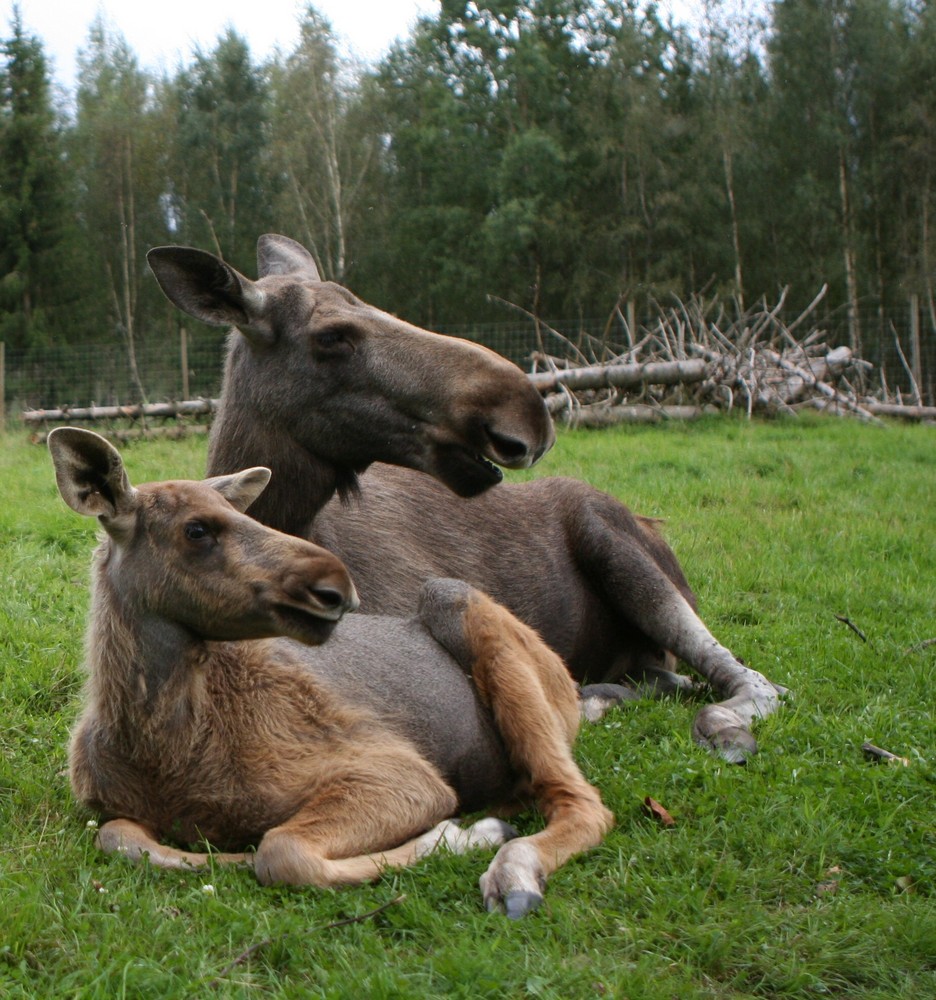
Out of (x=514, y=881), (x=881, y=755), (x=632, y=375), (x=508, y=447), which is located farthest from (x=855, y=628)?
(x=632, y=375)

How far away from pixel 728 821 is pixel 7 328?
38.1 meters

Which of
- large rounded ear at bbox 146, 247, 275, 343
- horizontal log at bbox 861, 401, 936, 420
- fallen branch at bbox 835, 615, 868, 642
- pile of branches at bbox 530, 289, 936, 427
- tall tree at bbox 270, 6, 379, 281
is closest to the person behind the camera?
large rounded ear at bbox 146, 247, 275, 343

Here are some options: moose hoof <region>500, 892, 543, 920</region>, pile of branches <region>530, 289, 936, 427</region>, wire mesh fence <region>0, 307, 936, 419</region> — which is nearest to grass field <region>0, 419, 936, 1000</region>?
moose hoof <region>500, 892, 543, 920</region>

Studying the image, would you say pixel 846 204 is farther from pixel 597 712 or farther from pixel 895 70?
pixel 597 712

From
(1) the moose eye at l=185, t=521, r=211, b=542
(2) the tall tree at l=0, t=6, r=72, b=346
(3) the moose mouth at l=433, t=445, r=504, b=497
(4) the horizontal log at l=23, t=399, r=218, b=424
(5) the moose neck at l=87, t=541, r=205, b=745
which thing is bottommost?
(4) the horizontal log at l=23, t=399, r=218, b=424

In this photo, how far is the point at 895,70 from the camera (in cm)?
3672

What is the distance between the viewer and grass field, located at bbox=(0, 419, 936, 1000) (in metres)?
3.16

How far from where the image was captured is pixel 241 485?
4.58 m

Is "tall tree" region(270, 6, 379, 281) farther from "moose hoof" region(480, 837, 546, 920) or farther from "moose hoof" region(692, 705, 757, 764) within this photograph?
"moose hoof" region(480, 837, 546, 920)

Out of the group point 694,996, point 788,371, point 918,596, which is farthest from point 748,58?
point 694,996

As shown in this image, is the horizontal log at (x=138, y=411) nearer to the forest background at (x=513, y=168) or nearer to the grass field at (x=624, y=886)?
the grass field at (x=624, y=886)

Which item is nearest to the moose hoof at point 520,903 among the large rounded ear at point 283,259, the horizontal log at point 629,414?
the large rounded ear at point 283,259

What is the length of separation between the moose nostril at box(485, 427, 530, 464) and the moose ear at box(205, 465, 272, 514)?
0.94 metres

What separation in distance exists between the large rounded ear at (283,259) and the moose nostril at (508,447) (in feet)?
6.30
